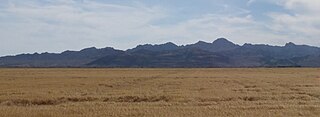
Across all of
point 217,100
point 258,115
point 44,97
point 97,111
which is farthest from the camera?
point 44,97

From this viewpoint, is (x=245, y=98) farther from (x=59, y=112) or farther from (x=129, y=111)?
(x=59, y=112)

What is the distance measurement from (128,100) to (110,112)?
28.8ft

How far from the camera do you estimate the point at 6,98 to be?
33.1 metres

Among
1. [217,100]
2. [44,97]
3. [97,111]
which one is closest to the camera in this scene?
[97,111]

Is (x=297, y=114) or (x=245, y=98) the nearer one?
(x=297, y=114)

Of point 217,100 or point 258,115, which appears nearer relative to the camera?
point 258,115

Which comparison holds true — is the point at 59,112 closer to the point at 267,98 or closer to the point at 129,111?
the point at 129,111

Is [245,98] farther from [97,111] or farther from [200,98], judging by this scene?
[97,111]

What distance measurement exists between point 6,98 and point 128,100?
27.6ft

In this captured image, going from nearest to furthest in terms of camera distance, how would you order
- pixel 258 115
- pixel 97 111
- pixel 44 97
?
pixel 258 115, pixel 97 111, pixel 44 97

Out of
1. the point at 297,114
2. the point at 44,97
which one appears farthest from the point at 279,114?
the point at 44,97

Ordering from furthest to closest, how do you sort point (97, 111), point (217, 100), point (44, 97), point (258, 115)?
point (44, 97), point (217, 100), point (97, 111), point (258, 115)

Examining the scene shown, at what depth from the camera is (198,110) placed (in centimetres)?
2423

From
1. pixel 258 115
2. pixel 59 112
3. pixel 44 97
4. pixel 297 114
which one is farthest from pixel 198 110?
pixel 44 97
